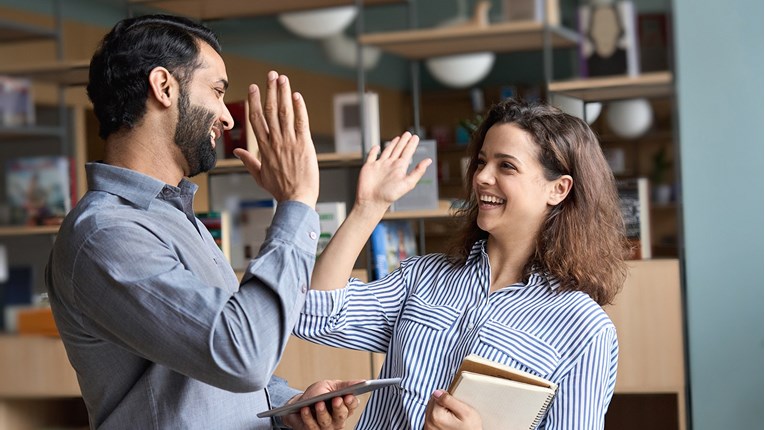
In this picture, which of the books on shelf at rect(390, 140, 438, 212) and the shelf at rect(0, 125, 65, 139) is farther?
the shelf at rect(0, 125, 65, 139)

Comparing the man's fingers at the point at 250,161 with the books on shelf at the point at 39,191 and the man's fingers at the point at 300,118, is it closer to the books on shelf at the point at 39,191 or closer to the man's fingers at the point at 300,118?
the man's fingers at the point at 300,118

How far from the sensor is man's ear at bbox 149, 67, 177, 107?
1307 mm

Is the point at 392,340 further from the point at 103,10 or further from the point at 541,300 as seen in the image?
the point at 103,10

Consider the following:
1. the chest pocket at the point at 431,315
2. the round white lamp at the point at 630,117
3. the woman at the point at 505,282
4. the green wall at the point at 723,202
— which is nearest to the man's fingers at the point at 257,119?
the woman at the point at 505,282

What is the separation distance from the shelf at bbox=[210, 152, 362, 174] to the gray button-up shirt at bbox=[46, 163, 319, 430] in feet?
6.59

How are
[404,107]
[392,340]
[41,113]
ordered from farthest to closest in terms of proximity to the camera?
[404,107], [41,113], [392,340]

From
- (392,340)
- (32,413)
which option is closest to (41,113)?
(32,413)

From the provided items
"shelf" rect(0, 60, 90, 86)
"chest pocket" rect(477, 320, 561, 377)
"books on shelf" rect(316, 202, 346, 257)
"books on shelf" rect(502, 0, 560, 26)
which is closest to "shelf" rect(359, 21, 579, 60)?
"books on shelf" rect(502, 0, 560, 26)

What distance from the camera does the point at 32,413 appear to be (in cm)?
367

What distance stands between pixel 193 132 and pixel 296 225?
0.81 ft

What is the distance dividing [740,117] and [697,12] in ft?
1.37

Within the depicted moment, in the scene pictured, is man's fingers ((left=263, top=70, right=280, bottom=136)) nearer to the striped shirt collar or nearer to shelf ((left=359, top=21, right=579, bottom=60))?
the striped shirt collar

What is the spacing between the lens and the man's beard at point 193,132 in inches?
52.4

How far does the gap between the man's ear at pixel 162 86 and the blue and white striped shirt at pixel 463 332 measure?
0.44 m
